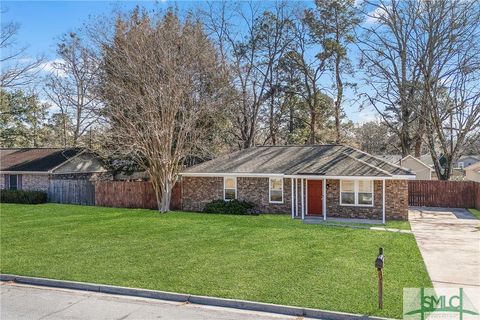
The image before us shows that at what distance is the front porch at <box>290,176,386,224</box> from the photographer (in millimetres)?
18984

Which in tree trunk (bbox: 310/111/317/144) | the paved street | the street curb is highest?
tree trunk (bbox: 310/111/317/144)

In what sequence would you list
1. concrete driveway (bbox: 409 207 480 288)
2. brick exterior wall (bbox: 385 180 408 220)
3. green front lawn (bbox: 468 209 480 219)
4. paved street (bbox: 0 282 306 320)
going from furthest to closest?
green front lawn (bbox: 468 209 480 219) < brick exterior wall (bbox: 385 180 408 220) < concrete driveway (bbox: 409 207 480 288) < paved street (bbox: 0 282 306 320)

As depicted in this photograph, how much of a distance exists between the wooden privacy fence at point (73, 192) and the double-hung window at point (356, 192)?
15862mm

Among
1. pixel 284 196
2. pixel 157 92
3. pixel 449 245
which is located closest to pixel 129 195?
pixel 157 92

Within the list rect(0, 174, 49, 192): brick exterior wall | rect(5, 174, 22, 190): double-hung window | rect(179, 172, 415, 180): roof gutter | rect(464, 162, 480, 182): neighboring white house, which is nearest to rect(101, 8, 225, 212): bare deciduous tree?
rect(179, 172, 415, 180): roof gutter

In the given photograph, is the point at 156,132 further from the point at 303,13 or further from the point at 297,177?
the point at 303,13

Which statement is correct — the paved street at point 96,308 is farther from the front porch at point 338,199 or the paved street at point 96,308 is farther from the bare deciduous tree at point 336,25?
the bare deciduous tree at point 336,25

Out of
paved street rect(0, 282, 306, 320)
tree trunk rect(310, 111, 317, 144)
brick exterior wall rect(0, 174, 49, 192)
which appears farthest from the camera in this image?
tree trunk rect(310, 111, 317, 144)

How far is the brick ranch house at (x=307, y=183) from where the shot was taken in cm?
1897

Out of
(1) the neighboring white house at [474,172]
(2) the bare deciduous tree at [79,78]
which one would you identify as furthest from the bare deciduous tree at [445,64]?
(2) the bare deciduous tree at [79,78]

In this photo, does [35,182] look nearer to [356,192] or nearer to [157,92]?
[157,92]

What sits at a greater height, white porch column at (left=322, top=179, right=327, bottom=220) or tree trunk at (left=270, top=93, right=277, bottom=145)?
tree trunk at (left=270, top=93, right=277, bottom=145)

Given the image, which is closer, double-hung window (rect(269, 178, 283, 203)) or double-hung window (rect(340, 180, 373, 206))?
double-hung window (rect(340, 180, 373, 206))

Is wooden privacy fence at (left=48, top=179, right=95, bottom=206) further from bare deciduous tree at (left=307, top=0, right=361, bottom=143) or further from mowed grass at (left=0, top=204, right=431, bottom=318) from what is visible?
bare deciduous tree at (left=307, top=0, right=361, bottom=143)
